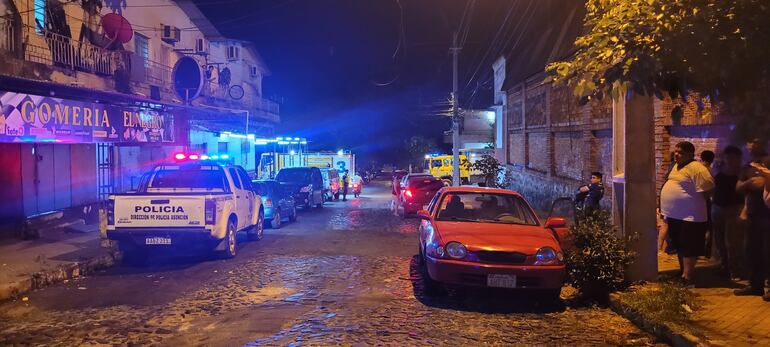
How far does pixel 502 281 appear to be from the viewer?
735 cm

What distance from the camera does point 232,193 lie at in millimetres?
11914

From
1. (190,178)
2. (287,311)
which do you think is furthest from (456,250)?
(190,178)

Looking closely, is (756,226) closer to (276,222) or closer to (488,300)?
(488,300)

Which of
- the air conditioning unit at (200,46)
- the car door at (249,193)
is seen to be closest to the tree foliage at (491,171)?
the air conditioning unit at (200,46)

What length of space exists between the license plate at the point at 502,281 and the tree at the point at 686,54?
9.35 ft

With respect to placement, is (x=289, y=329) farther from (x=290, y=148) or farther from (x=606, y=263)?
(x=290, y=148)

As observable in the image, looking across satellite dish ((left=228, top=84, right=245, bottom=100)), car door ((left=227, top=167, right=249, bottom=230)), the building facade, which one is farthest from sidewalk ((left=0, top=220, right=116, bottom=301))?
satellite dish ((left=228, top=84, right=245, bottom=100))

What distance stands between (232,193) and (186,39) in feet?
59.7

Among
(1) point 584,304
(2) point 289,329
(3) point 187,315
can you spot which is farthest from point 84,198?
(1) point 584,304

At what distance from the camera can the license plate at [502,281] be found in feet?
24.1

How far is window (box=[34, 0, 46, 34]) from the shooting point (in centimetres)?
1511

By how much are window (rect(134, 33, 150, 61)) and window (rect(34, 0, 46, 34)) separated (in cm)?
595

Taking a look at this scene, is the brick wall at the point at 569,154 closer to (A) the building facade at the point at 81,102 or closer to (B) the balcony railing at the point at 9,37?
(A) the building facade at the point at 81,102

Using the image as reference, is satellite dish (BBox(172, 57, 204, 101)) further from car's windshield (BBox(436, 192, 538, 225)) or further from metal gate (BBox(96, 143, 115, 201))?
car's windshield (BBox(436, 192, 538, 225))
